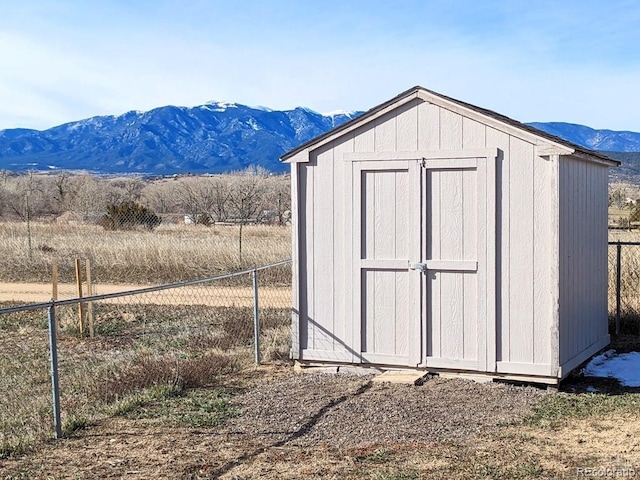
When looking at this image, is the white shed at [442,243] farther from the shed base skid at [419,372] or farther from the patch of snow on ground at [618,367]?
the patch of snow on ground at [618,367]

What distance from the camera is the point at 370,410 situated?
7.38 metres

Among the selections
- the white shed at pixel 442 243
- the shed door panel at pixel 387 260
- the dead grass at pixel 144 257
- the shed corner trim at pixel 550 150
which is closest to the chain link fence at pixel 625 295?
the white shed at pixel 442 243

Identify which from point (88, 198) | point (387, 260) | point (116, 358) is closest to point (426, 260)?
point (387, 260)

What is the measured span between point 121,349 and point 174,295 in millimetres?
5516

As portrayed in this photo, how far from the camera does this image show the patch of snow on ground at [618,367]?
877 centimetres

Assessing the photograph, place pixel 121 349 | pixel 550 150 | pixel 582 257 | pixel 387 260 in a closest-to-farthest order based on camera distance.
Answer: pixel 550 150, pixel 387 260, pixel 582 257, pixel 121 349

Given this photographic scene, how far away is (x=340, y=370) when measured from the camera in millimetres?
9055

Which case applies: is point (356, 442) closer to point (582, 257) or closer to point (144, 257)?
point (582, 257)

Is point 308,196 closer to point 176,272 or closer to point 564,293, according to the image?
point 564,293

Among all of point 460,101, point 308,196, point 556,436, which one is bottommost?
point 556,436

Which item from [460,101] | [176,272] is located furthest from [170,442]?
[176,272]

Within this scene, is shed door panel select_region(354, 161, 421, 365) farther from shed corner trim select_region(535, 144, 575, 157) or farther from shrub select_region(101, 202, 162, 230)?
shrub select_region(101, 202, 162, 230)

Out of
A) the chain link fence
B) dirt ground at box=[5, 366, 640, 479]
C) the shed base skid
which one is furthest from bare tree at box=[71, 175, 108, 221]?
dirt ground at box=[5, 366, 640, 479]

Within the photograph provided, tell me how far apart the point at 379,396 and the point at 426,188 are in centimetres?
211
